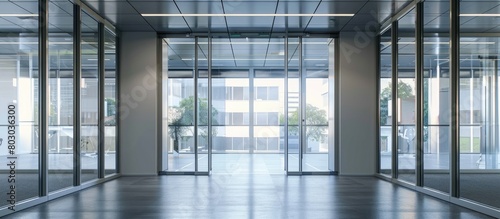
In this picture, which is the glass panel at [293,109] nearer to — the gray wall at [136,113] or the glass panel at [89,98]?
the gray wall at [136,113]

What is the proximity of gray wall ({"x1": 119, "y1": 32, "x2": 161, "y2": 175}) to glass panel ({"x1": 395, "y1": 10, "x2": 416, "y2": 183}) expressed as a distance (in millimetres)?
5586

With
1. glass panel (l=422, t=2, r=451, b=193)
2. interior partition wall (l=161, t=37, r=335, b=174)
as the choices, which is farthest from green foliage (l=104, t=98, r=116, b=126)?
glass panel (l=422, t=2, r=451, b=193)

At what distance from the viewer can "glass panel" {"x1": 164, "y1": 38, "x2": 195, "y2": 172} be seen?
36.3 ft

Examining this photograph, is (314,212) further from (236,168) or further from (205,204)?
(236,168)

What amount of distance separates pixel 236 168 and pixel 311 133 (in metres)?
2.17

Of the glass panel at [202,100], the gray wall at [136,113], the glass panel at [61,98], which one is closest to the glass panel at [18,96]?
the glass panel at [61,98]

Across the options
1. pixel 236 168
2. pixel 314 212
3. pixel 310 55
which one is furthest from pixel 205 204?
pixel 310 55

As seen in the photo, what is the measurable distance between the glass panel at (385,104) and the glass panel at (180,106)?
4565mm

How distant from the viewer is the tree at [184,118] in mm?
11117

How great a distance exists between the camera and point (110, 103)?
1002cm

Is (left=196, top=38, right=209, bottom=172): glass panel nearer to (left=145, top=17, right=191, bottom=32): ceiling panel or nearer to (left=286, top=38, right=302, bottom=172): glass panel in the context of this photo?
(left=145, top=17, right=191, bottom=32): ceiling panel

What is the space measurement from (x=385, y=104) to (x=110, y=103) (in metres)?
6.23

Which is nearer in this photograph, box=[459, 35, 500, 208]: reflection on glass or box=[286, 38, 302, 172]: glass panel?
box=[459, 35, 500, 208]: reflection on glass

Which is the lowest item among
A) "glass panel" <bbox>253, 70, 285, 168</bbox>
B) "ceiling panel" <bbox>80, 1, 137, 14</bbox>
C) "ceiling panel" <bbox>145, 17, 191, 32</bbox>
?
"glass panel" <bbox>253, 70, 285, 168</bbox>
